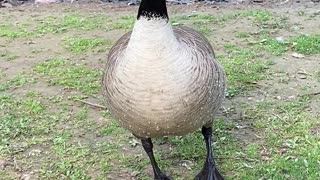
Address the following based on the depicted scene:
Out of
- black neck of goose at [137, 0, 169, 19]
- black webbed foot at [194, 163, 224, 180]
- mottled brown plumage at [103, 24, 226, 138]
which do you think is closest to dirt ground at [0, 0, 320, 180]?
black webbed foot at [194, 163, 224, 180]

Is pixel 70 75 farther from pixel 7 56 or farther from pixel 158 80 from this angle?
pixel 158 80

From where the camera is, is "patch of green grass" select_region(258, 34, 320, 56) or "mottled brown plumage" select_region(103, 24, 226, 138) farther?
"patch of green grass" select_region(258, 34, 320, 56)

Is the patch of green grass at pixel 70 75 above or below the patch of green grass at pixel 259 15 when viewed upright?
below

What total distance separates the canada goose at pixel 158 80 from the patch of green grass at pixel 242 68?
186 centimetres

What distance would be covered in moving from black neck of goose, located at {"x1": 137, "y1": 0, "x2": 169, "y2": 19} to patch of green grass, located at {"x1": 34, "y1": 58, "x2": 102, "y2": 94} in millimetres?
2284

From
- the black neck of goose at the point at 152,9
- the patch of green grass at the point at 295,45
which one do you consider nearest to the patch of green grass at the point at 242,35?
the patch of green grass at the point at 295,45

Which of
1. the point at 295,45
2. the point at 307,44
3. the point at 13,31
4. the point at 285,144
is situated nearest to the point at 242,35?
the point at 295,45

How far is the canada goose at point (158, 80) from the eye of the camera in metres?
3.38

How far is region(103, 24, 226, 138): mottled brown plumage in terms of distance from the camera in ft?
11.1

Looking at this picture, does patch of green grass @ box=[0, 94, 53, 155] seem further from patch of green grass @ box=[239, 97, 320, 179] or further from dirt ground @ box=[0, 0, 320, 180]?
patch of green grass @ box=[239, 97, 320, 179]

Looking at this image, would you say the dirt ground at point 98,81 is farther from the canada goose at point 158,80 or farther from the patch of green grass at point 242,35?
the canada goose at point 158,80

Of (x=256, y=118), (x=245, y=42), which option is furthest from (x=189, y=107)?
(x=245, y=42)

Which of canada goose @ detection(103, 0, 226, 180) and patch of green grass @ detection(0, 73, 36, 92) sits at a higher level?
canada goose @ detection(103, 0, 226, 180)

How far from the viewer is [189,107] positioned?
3551 mm
